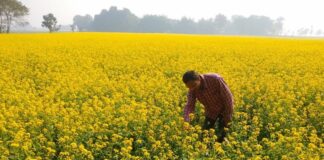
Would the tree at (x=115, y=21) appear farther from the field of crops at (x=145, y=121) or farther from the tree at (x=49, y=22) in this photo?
the field of crops at (x=145, y=121)

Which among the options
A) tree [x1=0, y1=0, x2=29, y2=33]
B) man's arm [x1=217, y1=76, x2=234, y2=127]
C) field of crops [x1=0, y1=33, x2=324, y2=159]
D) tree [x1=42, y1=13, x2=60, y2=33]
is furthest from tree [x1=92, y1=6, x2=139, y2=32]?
man's arm [x1=217, y1=76, x2=234, y2=127]

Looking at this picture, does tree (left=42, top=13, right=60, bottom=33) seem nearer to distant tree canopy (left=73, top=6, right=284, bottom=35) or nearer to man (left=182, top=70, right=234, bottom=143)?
distant tree canopy (left=73, top=6, right=284, bottom=35)

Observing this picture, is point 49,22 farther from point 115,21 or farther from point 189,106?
Answer: point 189,106

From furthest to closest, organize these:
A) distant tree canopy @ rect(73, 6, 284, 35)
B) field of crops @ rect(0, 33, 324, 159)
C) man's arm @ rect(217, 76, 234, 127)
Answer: distant tree canopy @ rect(73, 6, 284, 35)
man's arm @ rect(217, 76, 234, 127)
field of crops @ rect(0, 33, 324, 159)

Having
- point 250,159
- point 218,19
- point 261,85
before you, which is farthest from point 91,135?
point 218,19

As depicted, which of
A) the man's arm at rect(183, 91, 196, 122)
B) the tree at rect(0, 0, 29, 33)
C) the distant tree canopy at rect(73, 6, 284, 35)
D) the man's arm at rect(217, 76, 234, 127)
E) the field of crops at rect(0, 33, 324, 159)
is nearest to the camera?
the field of crops at rect(0, 33, 324, 159)

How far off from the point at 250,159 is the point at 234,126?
2.00 meters

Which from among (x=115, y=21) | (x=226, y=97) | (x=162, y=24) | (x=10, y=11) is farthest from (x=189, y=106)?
(x=115, y=21)

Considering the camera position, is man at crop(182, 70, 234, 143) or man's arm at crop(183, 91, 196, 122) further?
man's arm at crop(183, 91, 196, 122)

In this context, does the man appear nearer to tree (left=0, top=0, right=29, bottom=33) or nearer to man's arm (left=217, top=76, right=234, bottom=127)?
man's arm (left=217, top=76, right=234, bottom=127)

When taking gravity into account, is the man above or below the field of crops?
above

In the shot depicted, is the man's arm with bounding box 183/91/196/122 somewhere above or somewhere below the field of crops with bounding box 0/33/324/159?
above

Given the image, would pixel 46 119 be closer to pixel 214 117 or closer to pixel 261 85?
pixel 214 117

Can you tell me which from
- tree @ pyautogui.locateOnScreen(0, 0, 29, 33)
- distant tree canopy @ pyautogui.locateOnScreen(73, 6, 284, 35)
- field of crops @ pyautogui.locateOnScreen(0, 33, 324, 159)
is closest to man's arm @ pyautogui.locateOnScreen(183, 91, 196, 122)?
field of crops @ pyautogui.locateOnScreen(0, 33, 324, 159)
